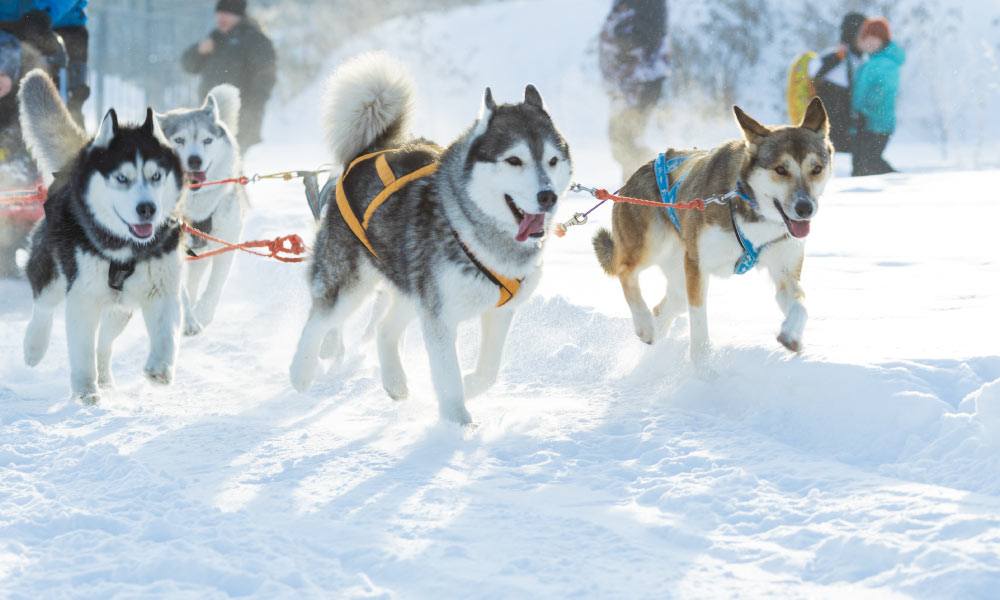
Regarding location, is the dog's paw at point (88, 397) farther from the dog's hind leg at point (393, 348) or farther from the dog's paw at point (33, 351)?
the dog's hind leg at point (393, 348)

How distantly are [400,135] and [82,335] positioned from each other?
1.29 metres

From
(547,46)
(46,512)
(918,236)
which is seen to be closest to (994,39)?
(547,46)

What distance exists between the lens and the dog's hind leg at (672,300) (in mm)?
4234

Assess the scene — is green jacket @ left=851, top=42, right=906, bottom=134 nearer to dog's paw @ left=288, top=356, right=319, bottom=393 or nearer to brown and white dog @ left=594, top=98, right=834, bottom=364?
brown and white dog @ left=594, top=98, right=834, bottom=364

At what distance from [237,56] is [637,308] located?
5355 millimetres

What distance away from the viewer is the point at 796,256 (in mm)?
3619

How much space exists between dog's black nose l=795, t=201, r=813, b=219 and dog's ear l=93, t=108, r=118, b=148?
218cm

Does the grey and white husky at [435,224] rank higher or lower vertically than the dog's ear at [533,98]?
lower

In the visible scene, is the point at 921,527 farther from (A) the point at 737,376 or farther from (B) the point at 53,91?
(B) the point at 53,91

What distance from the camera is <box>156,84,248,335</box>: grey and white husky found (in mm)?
4770

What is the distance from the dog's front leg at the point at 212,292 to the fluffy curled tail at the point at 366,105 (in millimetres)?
1473

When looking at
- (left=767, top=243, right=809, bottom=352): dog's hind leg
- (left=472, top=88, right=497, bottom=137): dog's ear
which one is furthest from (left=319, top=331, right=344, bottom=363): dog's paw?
(left=767, top=243, right=809, bottom=352): dog's hind leg

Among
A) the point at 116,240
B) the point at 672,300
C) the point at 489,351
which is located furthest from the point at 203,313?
the point at 672,300

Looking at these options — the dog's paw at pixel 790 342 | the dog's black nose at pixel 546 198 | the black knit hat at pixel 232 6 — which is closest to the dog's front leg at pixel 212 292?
the dog's black nose at pixel 546 198
